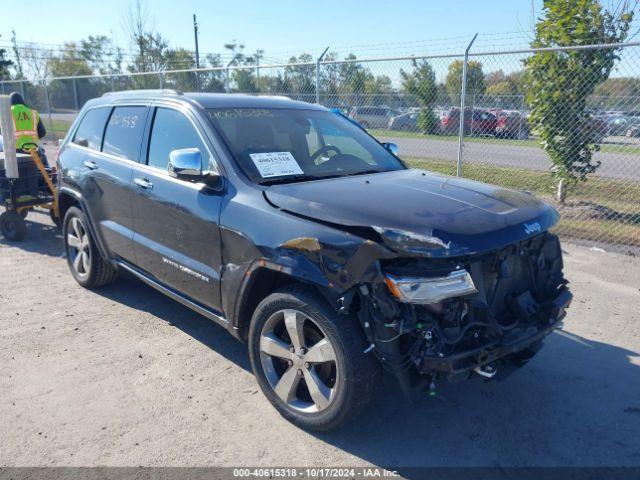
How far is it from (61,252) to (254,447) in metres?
4.90

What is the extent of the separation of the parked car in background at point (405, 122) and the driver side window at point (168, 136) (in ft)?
23.6

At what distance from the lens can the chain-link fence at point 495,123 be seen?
789 cm

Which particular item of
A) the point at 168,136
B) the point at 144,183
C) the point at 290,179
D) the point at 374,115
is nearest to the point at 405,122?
the point at 374,115

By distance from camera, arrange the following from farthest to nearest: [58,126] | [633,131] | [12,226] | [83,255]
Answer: [58,126]
[633,131]
[12,226]
[83,255]

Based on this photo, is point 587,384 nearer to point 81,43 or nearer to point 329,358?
point 329,358

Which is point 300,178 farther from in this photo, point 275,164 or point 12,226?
point 12,226

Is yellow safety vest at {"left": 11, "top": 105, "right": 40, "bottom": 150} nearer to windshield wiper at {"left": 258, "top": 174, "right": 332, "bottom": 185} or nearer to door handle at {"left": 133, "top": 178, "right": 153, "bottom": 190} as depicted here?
door handle at {"left": 133, "top": 178, "right": 153, "bottom": 190}

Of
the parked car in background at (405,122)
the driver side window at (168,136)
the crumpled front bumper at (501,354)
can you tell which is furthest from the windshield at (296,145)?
the parked car in background at (405,122)

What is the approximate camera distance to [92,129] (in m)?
5.18

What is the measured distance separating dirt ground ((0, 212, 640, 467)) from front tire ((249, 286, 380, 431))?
18 cm

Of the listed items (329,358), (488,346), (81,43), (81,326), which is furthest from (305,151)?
(81,43)

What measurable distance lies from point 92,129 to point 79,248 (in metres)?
1.19

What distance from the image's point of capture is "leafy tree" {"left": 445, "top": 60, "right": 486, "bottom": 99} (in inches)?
371

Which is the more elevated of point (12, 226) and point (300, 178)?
point (300, 178)
